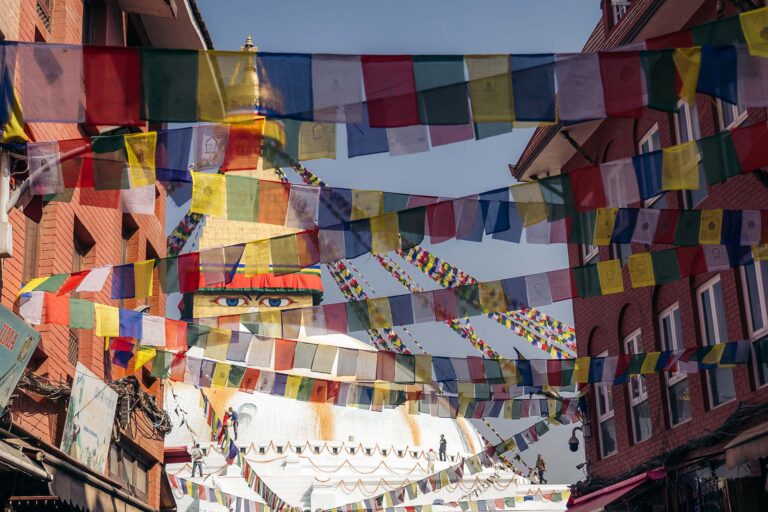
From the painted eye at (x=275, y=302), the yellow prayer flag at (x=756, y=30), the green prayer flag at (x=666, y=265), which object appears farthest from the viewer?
the painted eye at (x=275, y=302)

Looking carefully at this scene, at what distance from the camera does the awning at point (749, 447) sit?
42.6ft

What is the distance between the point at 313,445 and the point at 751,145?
38.9m

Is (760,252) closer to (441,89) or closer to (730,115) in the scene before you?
(730,115)

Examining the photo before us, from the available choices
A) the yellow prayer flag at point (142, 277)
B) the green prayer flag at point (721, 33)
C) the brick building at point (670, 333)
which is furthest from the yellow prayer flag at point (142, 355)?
the green prayer flag at point (721, 33)

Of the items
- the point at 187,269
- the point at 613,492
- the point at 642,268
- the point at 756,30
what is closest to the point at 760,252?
the point at 642,268

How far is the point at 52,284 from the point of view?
1377 cm

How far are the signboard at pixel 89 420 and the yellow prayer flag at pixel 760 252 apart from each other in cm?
895

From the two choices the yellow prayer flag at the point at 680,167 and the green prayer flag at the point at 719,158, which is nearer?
the green prayer flag at the point at 719,158

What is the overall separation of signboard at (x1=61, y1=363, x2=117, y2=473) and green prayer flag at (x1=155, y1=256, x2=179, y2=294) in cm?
265

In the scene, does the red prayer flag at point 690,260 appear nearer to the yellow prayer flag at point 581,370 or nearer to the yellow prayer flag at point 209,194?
the yellow prayer flag at point 581,370

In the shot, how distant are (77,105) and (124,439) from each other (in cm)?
1126

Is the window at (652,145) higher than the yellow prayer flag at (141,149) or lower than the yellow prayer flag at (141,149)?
higher

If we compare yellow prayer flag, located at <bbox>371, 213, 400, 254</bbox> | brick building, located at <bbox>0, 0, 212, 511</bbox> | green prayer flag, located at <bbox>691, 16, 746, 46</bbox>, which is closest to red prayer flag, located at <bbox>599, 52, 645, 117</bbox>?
A: green prayer flag, located at <bbox>691, 16, 746, 46</bbox>

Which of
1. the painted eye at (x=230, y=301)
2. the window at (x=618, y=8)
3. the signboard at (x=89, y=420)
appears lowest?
the signboard at (x=89, y=420)
